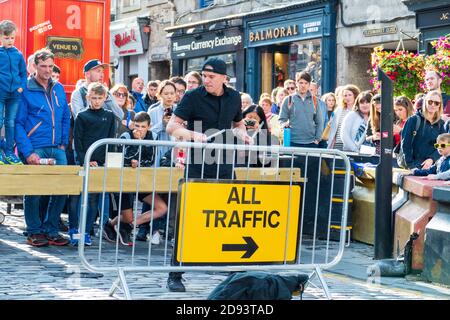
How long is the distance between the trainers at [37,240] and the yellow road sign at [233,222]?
3.64m

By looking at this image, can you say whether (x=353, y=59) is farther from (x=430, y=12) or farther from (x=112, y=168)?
(x=112, y=168)

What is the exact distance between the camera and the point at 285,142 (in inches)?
579

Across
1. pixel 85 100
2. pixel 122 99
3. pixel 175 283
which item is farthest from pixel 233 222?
pixel 122 99

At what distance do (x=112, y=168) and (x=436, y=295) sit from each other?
3.12 meters

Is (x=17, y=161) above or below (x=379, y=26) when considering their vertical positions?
below

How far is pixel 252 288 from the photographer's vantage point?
22.4 ft

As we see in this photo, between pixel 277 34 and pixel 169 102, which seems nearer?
pixel 169 102

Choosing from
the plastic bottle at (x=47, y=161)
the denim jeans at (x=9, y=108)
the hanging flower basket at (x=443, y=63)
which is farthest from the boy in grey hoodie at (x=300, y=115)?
the plastic bottle at (x=47, y=161)

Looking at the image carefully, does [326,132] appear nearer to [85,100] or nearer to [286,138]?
[286,138]

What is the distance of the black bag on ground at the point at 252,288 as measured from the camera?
6.77 m

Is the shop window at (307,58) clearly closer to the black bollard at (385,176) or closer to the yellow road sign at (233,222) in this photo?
the black bollard at (385,176)

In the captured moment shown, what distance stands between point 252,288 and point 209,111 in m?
2.47

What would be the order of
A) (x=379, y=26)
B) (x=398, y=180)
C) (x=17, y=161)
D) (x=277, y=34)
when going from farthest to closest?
(x=277, y=34)
(x=379, y=26)
(x=17, y=161)
(x=398, y=180)
